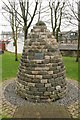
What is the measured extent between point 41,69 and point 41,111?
2.20m

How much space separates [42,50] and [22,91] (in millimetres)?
2499

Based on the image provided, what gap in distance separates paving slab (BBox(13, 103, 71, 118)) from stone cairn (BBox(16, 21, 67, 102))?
31.3 inches

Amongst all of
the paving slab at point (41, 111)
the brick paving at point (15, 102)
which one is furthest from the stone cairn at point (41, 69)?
the paving slab at point (41, 111)

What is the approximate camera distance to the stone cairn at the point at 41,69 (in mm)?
9430

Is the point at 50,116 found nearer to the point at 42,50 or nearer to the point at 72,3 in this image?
the point at 42,50

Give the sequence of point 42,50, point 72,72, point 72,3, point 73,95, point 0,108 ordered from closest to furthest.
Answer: point 0,108, point 42,50, point 73,95, point 72,72, point 72,3

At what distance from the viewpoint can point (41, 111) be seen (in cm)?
815

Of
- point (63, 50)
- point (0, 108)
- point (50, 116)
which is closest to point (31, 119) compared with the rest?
point (50, 116)

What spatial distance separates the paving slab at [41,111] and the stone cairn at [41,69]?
80cm

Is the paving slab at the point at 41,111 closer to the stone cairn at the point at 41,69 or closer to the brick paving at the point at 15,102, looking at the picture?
the brick paving at the point at 15,102

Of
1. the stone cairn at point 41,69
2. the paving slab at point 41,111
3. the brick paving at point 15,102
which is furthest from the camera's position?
the stone cairn at point 41,69

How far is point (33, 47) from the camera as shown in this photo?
9555 mm

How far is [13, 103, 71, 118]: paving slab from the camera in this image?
25.4 ft

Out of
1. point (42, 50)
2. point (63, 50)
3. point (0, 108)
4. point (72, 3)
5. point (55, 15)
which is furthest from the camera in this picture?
point (63, 50)
